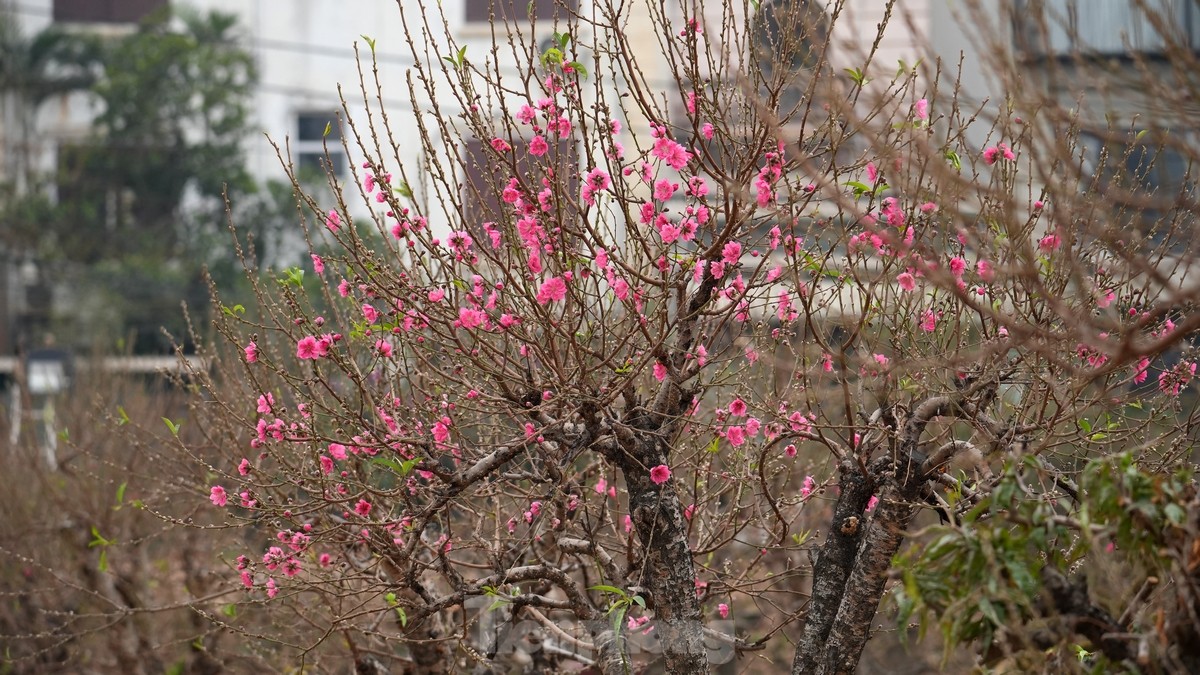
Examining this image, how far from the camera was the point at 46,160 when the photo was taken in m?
32.4

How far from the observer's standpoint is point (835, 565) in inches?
215

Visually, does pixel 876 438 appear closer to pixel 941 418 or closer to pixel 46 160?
pixel 941 418

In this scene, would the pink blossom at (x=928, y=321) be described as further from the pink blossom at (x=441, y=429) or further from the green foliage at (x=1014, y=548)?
the pink blossom at (x=441, y=429)

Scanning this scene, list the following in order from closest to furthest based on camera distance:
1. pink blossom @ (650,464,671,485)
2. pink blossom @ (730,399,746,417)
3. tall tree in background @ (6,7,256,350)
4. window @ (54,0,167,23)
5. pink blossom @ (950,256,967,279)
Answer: pink blossom @ (950,256,967,279), pink blossom @ (650,464,671,485), pink blossom @ (730,399,746,417), tall tree in background @ (6,7,256,350), window @ (54,0,167,23)

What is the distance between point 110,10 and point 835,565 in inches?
1227

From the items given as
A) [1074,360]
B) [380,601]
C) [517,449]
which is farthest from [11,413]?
[1074,360]

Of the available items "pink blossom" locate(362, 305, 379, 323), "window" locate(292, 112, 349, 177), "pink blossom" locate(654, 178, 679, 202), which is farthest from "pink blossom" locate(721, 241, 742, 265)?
"window" locate(292, 112, 349, 177)

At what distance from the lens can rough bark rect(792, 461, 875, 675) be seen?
538 centimetres

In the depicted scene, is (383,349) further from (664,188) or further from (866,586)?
(866,586)

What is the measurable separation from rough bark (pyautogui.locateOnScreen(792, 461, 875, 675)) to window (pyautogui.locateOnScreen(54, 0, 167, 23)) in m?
30.4

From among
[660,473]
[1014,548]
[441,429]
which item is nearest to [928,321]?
[660,473]

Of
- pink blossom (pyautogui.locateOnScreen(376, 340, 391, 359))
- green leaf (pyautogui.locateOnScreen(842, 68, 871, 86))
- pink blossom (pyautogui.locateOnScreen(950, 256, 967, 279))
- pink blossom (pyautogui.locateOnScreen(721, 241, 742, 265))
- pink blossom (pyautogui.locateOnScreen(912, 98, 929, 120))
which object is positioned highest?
green leaf (pyautogui.locateOnScreen(842, 68, 871, 86))

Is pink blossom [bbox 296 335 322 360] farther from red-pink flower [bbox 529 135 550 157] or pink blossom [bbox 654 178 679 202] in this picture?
pink blossom [bbox 654 178 679 202]

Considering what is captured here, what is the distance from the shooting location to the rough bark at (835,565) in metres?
5.38
